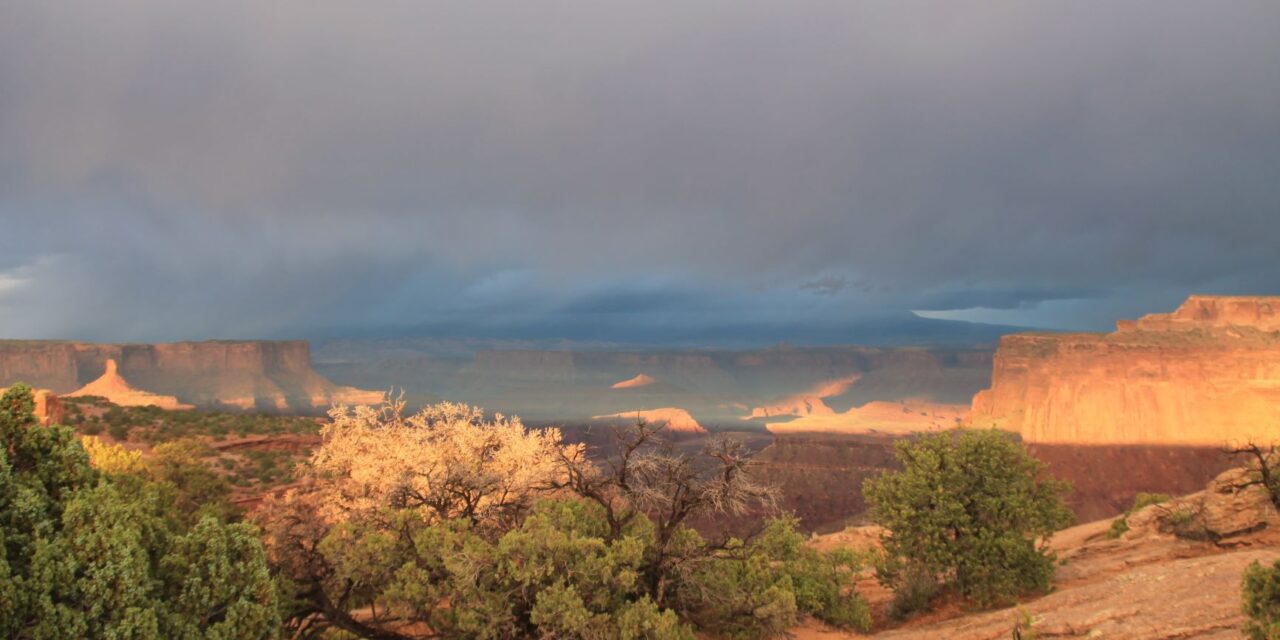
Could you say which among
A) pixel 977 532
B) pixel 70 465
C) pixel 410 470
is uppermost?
pixel 70 465

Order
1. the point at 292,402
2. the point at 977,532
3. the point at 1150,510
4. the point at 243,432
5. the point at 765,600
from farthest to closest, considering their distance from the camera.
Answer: the point at 292,402, the point at 243,432, the point at 1150,510, the point at 977,532, the point at 765,600

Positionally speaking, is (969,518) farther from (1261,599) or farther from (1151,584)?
(1261,599)

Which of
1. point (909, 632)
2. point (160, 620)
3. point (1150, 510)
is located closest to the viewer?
point (160, 620)

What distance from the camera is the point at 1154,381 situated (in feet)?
367

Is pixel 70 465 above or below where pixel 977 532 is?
above

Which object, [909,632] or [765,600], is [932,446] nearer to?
[909,632]

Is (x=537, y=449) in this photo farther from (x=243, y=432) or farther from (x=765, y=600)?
(x=243, y=432)

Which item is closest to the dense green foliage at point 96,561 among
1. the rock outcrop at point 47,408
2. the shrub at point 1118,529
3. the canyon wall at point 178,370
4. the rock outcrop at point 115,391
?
the rock outcrop at point 47,408

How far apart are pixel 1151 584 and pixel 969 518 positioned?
16.6 ft

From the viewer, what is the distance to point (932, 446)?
24.2 metres

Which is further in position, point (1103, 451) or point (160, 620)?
point (1103, 451)

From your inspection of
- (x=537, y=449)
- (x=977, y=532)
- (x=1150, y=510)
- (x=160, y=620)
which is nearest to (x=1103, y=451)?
(x=1150, y=510)

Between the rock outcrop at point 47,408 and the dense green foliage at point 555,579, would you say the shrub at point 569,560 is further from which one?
the rock outcrop at point 47,408

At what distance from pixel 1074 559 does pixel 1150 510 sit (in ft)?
19.8
